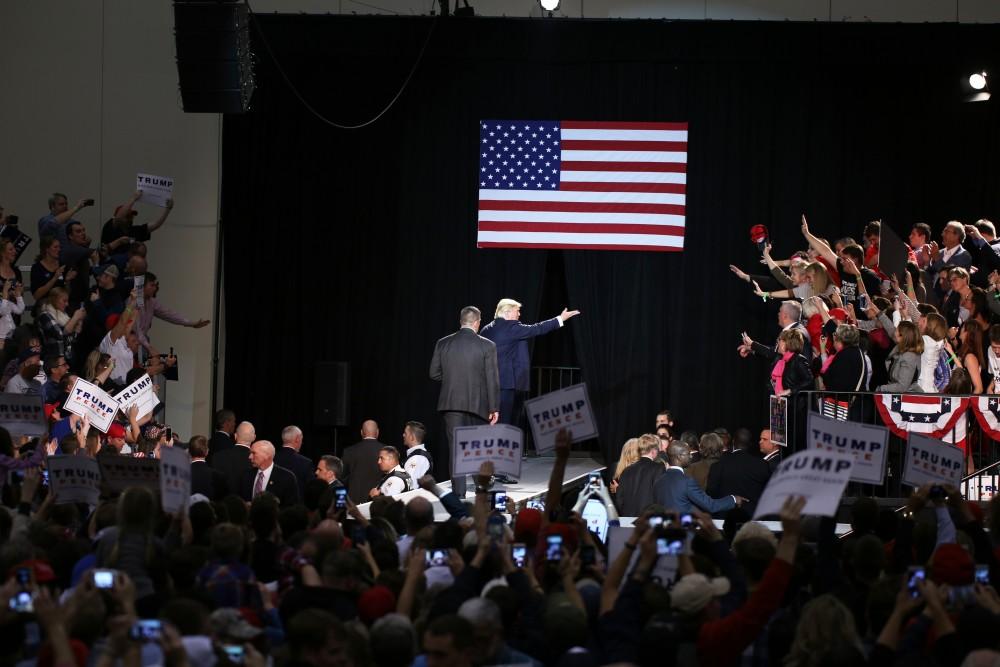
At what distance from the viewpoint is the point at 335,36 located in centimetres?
1437

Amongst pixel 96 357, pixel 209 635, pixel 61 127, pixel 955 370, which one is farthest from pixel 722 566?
pixel 61 127

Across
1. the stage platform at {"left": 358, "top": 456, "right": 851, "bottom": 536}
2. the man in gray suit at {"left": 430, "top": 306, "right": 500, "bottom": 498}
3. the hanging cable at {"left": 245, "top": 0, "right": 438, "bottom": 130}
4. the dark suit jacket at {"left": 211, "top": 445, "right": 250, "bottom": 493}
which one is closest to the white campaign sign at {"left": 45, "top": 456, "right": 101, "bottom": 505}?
the dark suit jacket at {"left": 211, "top": 445, "right": 250, "bottom": 493}

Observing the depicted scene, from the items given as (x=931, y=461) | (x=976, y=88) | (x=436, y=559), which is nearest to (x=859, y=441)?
(x=931, y=461)

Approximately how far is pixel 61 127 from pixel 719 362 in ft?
24.4

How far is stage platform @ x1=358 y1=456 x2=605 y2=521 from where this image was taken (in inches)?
423

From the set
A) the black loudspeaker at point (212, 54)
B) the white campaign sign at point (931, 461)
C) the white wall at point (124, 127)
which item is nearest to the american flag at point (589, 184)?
the white wall at point (124, 127)

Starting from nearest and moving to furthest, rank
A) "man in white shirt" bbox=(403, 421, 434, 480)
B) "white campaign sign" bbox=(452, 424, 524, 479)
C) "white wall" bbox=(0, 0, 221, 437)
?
"white campaign sign" bbox=(452, 424, 524, 479), "man in white shirt" bbox=(403, 421, 434, 480), "white wall" bbox=(0, 0, 221, 437)

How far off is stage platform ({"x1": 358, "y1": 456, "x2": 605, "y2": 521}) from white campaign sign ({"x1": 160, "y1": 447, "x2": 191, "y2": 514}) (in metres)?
3.84

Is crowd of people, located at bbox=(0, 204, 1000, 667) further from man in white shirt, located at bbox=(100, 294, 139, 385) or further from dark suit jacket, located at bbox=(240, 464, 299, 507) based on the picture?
man in white shirt, located at bbox=(100, 294, 139, 385)

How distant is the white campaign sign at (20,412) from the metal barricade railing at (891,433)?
16.9 ft

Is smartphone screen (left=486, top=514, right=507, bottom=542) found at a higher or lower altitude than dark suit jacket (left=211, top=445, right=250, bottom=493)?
higher

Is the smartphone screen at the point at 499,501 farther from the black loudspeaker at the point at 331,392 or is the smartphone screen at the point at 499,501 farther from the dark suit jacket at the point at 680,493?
the black loudspeaker at the point at 331,392

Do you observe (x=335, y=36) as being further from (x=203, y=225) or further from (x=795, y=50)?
(x=795, y=50)

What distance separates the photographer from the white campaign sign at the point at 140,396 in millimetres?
10195
